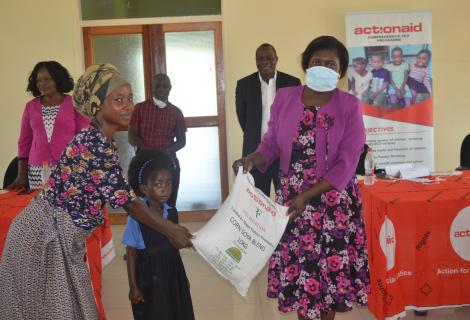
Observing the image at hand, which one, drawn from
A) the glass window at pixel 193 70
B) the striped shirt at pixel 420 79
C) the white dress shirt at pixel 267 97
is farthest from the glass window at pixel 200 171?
the striped shirt at pixel 420 79

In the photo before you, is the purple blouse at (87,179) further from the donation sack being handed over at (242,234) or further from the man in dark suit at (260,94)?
the man in dark suit at (260,94)

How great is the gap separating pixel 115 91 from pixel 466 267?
217 cm

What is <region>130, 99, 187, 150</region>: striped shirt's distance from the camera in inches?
166

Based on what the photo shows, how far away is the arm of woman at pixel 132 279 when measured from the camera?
2141 mm

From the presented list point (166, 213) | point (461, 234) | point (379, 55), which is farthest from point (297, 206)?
point (379, 55)

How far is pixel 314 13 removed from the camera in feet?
18.0

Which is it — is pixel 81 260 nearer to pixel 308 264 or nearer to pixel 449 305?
pixel 308 264

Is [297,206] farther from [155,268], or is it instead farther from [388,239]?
[388,239]

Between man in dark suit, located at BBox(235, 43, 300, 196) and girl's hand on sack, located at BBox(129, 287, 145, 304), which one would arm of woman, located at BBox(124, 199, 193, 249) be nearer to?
girl's hand on sack, located at BBox(129, 287, 145, 304)

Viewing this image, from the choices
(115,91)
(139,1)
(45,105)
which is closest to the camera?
(115,91)

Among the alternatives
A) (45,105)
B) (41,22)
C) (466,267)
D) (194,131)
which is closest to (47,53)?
(41,22)

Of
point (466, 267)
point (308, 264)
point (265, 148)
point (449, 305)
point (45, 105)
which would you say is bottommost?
point (449, 305)

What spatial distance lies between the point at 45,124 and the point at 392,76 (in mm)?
3544

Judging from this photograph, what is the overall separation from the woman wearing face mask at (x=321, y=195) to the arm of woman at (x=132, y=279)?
60 cm
